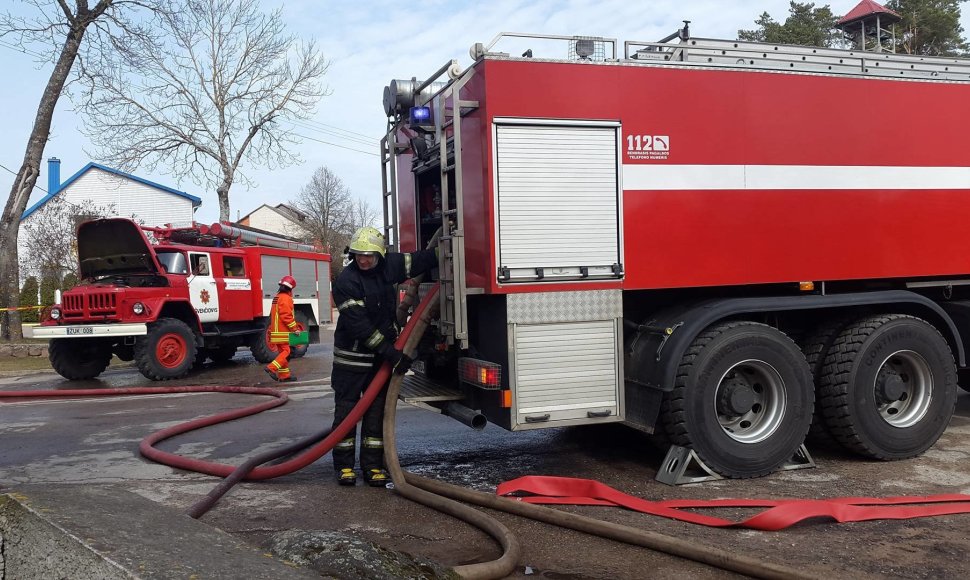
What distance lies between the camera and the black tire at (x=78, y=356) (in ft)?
41.4

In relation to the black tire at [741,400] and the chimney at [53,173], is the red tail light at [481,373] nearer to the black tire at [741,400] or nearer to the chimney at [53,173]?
the black tire at [741,400]

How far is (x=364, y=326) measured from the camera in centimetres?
551

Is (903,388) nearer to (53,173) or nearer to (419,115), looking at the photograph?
(419,115)

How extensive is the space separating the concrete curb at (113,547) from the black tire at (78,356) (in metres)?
10.4

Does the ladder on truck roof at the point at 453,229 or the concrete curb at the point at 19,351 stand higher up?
the ladder on truck roof at the point at 453,229

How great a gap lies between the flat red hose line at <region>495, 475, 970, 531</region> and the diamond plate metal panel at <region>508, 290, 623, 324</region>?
3.50 feet

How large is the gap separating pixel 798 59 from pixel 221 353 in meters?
12.2

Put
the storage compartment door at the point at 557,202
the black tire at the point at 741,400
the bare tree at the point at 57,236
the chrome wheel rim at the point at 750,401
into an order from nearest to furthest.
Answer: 1. the storage compartment door at the point at 557,202
2. the black tire at the point at 741,400
3. the chrome wheel rim at the point at 750,401
4. the bare tree at the point at 57,236

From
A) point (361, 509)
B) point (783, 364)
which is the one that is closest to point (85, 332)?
point (361, 509)

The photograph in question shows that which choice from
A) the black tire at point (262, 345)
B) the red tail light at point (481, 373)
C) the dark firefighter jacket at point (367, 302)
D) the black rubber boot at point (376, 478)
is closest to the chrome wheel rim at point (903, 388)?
the red tail light at point (481, 373)

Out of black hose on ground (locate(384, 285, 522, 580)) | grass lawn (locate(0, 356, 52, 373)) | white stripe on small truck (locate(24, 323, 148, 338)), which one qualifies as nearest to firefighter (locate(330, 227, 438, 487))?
black hose on ground (locate(384, 285, 522, 580))

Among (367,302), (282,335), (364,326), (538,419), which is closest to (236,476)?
(364,326)

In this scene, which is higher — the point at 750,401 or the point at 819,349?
the point at 819,349

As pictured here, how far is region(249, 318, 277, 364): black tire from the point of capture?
15.1m
